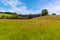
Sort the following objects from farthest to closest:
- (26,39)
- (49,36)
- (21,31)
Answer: (21,31), (49,36), (26,39)

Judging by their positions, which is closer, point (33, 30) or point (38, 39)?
point (38, 39)

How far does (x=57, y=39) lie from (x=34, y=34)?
427cm

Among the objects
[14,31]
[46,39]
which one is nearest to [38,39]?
[46,39]

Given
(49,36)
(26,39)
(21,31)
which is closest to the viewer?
(26,39)

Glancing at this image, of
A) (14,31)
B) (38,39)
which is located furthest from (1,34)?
(38,39)

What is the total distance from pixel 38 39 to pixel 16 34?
13.9ft

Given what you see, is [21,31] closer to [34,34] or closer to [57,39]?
[34,34]

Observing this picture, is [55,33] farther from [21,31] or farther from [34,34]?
[21,31]

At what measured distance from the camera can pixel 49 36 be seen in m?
26.1

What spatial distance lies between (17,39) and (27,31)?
4078 millimetres

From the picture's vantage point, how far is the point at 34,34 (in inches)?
1060

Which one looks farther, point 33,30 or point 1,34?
point 33,30

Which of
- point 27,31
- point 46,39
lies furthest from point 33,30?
point 46,39

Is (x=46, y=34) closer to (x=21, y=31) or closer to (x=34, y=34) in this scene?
(x=34, y=34)
